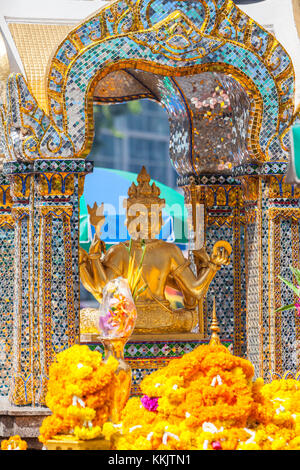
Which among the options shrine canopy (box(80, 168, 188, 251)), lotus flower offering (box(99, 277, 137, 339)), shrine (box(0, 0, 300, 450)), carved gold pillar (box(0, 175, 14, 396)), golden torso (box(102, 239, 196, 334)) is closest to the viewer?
lotus flower offering (box(99, 277, 137, 339))

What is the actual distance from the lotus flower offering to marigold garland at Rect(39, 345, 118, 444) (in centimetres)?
66

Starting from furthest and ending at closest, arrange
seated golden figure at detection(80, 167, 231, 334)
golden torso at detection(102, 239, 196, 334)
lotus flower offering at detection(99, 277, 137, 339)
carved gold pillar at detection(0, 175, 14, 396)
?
carved gold pillar at detection(0, 175, 14, 396)
golden torso at detection(102, 239, 196, 334)
seated golden figure at detection(80, 167, 231, 334)
lotus flower offering at detection(99, 277, 137, 339)

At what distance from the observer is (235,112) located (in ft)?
34.1

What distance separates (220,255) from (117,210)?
22.5 ft

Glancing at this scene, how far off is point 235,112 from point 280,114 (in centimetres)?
93

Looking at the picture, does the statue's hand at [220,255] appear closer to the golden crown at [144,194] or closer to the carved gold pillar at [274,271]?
the carved gold pillar at [274,271]

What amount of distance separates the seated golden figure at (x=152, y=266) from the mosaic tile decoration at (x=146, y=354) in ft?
0.93

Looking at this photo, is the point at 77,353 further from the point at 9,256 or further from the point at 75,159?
the point at 9,256

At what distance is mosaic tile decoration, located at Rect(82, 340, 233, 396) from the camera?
952 centimetres

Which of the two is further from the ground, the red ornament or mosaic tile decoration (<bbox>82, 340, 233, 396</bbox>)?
mosaic tile decoration (<bbox>82, 340, 233, 396</bbox>)

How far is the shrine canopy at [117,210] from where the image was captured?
1455 cm

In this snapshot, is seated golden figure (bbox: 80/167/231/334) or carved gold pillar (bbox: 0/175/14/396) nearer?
seated golden figure (bbox: 80/167/231/334)

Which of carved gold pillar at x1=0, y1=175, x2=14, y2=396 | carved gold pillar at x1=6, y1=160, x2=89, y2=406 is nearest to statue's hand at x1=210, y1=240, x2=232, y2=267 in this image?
carved gold pillar at x1=6, y1=160, x2=89, y2=406

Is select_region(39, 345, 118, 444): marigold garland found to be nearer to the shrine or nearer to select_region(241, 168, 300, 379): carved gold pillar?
the shrine
